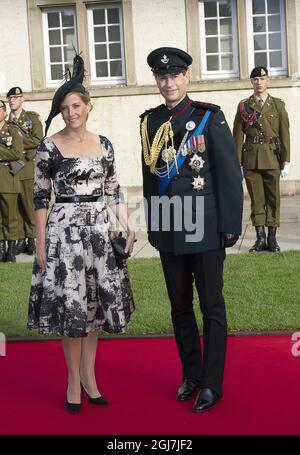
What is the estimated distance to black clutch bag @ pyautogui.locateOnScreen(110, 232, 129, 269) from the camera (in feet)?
16.8

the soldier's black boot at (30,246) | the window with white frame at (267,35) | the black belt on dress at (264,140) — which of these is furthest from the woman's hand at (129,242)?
the window with white frame at (267,35)

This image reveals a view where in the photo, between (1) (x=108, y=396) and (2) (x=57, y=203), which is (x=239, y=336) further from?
(2) (x=57, y=203)

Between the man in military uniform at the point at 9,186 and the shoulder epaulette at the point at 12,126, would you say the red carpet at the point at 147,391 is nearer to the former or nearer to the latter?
the man in military uniform at the point at 9,186

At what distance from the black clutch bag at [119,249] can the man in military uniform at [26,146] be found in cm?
601

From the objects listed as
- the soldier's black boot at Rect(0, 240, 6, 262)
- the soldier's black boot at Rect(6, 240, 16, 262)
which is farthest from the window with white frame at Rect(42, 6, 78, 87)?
the soldier's black boot at Rect(6, 240, 16, 262)

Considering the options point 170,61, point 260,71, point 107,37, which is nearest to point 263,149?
point 260,71

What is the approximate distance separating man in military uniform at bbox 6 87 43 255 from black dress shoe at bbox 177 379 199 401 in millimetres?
6133

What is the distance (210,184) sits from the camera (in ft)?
16.6

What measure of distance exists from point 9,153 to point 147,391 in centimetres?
595

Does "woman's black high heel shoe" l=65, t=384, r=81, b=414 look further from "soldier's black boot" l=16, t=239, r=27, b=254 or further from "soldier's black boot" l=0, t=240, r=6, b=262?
"soldier's black boot" l=16, t=239, r=27, b=254

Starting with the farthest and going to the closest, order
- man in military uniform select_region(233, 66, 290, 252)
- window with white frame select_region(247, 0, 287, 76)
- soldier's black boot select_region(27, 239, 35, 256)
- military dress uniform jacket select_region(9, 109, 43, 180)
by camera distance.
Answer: window with white frame select_region(247, 0, 287, 76), soldier's black boot select_region(27, 239, 35, 256), military dress uniform jacket select_region(9, 109, 43, 180), man in military uniform select_region(233, 66, 290, 252)

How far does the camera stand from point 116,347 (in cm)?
653

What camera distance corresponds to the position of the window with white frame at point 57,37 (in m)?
17.5
